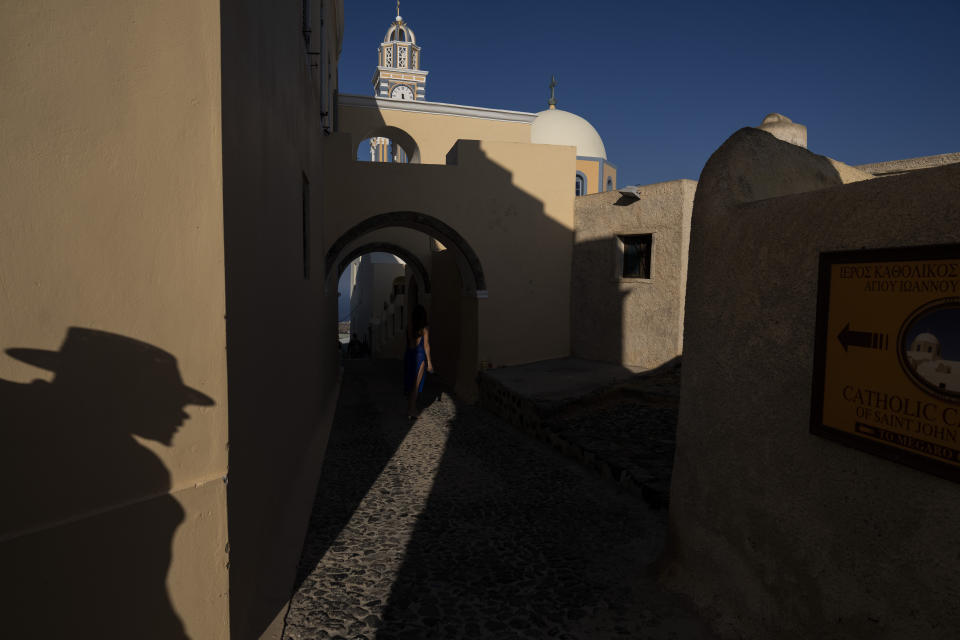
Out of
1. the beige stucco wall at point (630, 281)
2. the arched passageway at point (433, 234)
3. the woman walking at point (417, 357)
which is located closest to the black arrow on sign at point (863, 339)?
the woman walking at point (417, 357)

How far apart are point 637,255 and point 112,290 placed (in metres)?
9.44

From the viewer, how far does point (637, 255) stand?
10508 millimetres

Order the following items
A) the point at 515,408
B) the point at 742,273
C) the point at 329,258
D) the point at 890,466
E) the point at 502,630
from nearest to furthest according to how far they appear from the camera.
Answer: the point at 890,466 → the point at 742,273 → the point at 502,630 → the point at 515,408 → the point at 329,258

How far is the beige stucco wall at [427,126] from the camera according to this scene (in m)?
14.4

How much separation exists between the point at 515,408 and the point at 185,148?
665 centimetres

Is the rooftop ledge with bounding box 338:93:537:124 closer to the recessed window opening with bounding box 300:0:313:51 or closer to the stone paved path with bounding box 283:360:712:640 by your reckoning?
the recessed window opening with bounding box 300:0:313:51

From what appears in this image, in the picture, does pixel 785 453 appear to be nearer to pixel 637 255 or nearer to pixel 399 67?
pixel 637 255

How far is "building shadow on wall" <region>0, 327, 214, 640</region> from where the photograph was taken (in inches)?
78.7

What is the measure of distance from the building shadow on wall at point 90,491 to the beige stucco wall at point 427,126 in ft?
43.3

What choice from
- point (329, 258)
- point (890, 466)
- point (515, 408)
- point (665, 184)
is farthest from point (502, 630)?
point (665, 184)

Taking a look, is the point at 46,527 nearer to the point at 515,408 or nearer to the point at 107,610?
the point at 107,610

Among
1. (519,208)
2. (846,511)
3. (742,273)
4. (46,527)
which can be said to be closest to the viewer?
(46,527)

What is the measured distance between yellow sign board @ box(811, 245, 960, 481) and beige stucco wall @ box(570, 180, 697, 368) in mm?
7393

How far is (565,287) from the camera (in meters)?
11.3
